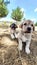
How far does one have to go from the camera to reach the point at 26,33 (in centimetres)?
339

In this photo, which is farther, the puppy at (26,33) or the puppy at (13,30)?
the puppy at (13,30)

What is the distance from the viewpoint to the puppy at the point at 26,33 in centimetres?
327

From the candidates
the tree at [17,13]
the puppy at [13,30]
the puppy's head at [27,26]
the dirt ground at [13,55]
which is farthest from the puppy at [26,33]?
the tree at [17,13]

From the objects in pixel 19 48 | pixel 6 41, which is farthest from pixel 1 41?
pixel 19 48

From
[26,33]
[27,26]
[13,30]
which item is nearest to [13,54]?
[26,33]

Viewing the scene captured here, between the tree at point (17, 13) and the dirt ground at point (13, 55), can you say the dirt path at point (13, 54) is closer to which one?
the dirt ground at point (13, 55)

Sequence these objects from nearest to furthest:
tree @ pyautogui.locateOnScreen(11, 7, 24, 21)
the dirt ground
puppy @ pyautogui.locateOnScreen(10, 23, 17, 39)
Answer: the dirt ground → puppy @ pyautogui.locateOnScreen(10, 23, 17, 39) → tree @ pyautogui.locateOnScreen(11, 7, 24, 21)

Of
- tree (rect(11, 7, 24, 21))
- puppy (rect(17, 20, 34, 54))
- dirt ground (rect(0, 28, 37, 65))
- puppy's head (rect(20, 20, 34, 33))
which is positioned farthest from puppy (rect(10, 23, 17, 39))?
tree (rect(11, 7, 24, 21))

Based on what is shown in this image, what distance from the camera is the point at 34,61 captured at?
10.8 ft

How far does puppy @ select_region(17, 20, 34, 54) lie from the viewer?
3.27 m

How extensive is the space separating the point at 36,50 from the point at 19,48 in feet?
1.21

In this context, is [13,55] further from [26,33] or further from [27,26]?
[27,26]

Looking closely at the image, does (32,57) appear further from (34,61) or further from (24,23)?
(24,23)

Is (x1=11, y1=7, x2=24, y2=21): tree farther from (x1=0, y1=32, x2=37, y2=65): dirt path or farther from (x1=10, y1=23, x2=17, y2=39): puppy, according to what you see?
(x1=0, y1=32, x2=37, y2=65): dirt path
